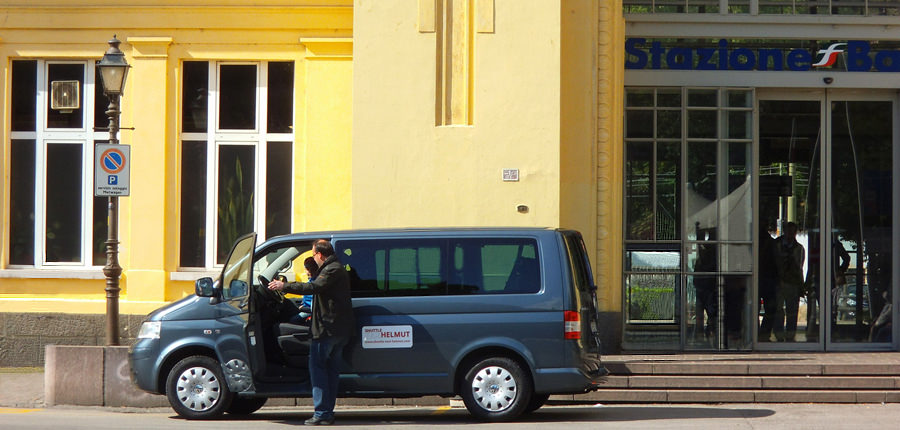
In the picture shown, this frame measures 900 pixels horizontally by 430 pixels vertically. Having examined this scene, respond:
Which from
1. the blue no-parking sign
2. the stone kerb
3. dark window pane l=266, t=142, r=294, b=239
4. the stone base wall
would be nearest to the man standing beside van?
the stone kerb

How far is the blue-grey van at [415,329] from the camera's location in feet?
34.8

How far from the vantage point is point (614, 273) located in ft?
48.4

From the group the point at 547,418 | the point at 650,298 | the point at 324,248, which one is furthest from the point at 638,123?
the point at 324,248

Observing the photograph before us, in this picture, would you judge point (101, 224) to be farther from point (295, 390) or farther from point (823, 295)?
point (823, 295)

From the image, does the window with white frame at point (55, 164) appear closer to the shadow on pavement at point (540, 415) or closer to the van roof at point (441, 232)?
the shadow on pavement at point (540, 415)

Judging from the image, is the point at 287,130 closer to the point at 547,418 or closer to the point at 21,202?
the point at 21,202

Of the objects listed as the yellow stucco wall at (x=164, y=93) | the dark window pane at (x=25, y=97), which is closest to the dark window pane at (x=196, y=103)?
the yellow stucco wall at (x=164, y=93)

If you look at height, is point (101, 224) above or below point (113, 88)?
below

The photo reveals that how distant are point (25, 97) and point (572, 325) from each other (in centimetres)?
890

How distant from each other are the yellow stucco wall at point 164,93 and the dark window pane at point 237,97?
0.70 feet

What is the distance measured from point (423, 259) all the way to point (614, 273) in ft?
15.0

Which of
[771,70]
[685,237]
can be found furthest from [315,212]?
[771,70]

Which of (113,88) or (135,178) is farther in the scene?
(135,178)

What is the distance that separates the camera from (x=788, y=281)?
610 inches
